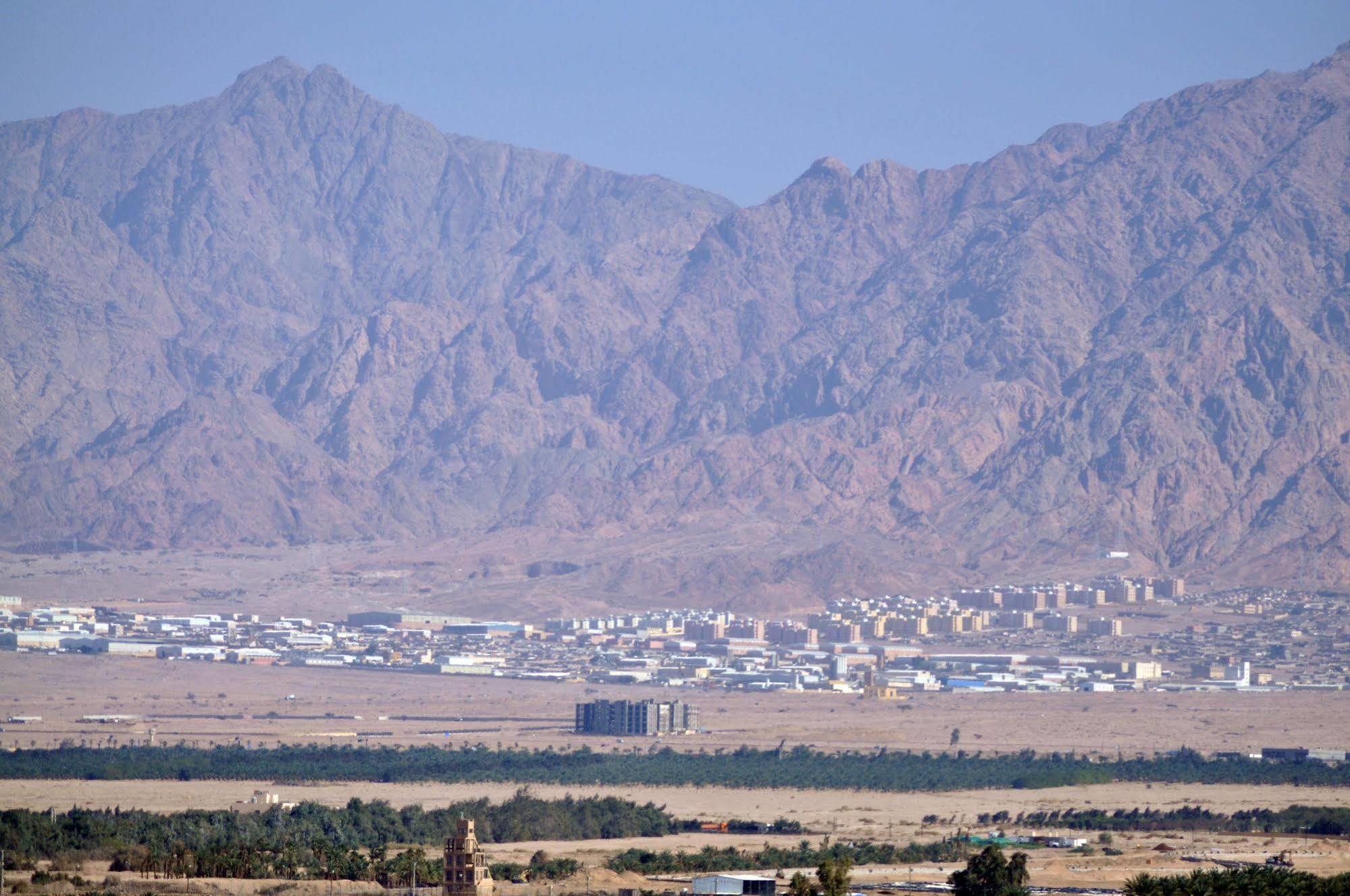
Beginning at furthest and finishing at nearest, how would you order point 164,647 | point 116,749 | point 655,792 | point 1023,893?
point 164,647, point 116,749, point 655,792, point 1023,893

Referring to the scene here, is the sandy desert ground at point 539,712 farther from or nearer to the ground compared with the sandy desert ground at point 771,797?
farther from the ground

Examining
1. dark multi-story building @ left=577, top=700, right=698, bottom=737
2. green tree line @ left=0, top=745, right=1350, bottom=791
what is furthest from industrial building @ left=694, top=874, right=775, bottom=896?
dark multi-story building @ left=577, top=700, right=698, bottom=737

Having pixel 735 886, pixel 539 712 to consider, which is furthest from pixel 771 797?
pixel 539 712

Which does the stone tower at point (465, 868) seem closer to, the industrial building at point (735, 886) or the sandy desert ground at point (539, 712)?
the industrial building at point (735, 886)

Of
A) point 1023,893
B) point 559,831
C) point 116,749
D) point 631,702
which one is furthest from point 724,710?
point 1023,893

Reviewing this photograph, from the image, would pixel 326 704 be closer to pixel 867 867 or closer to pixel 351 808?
pixel 351 808

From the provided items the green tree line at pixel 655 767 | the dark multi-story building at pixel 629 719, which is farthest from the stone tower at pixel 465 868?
the dark multi-story building at pixel 629 719
